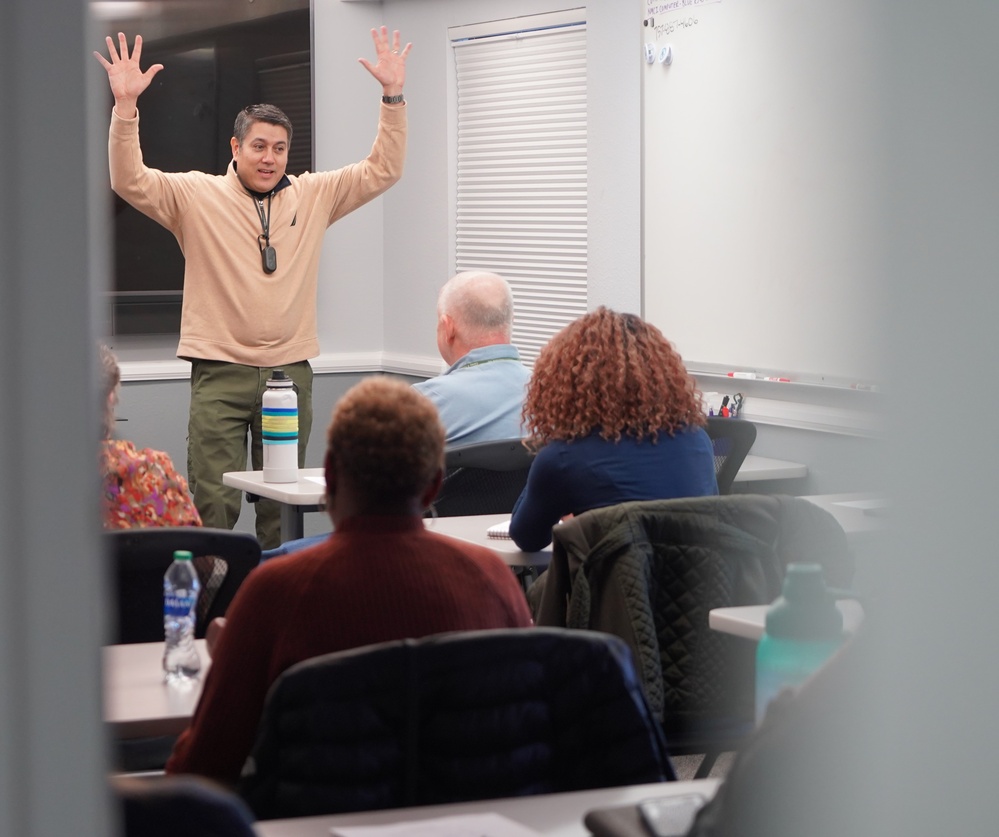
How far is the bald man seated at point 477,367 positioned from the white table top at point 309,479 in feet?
1.35

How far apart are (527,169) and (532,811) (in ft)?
15.5

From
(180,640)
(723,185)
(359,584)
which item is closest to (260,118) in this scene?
(723,185)

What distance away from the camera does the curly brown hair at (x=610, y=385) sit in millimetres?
2842

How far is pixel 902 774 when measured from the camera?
2.42 feet

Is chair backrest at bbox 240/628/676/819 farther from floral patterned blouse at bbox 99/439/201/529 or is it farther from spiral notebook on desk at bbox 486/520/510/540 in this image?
spiral notebook on desk at bbox 486/520/510/540

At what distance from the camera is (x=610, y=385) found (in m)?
2.83

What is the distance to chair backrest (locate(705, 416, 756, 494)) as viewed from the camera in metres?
4.06

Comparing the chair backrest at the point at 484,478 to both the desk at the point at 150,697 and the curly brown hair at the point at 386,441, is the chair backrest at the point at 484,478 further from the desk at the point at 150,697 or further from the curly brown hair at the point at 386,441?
the curly brown hair at the point at 386,441

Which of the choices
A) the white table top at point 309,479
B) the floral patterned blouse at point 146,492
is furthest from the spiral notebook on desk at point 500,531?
the floral patterned blouse at point 146,492

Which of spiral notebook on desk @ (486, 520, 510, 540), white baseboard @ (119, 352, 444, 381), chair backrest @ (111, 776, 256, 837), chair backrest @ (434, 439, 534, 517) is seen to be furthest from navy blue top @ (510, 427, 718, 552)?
white baseboard @ (119, 352, 444, 381)

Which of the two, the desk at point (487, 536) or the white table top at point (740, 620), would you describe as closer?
the white table top at point (740, 620)

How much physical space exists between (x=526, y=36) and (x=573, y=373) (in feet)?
11.1

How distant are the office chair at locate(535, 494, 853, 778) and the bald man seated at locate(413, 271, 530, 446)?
1090 millimetres

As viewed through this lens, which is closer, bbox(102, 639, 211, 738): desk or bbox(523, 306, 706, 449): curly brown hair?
bbox(102, 639, 211, 738): desk
